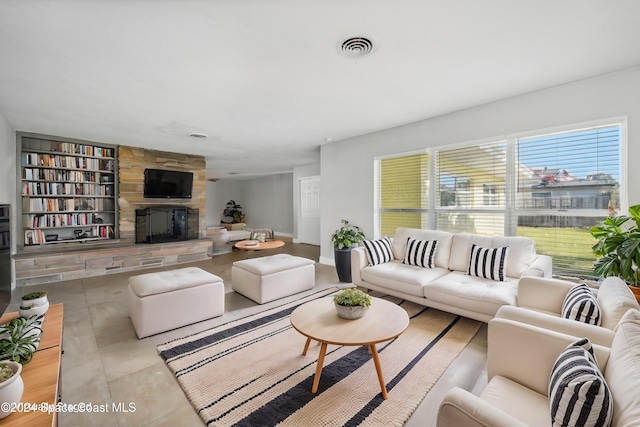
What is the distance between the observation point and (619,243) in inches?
86.8

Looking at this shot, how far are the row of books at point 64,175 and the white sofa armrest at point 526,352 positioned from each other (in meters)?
6.36

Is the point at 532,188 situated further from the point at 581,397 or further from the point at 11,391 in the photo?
the point at 11,391

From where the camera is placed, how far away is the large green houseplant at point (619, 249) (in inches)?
82.2

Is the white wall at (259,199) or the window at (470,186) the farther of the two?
the white wall at (259,199)

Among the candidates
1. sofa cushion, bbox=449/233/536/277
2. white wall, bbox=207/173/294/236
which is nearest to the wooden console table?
sofa cushion, bbox=449/233/536/277

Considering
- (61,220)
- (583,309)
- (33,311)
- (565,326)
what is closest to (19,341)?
(33,311)

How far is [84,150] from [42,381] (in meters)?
5.14

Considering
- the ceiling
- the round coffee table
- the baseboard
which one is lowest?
the baseboard

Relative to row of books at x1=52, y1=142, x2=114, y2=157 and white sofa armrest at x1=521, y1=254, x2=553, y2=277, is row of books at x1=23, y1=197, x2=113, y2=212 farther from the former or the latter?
white sofa armrest at x1=521, y1=254, x2=553, y2=277

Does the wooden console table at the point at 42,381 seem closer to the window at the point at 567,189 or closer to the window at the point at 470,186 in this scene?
the window at the point at 470,186

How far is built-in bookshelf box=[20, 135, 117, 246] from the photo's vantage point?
447 cm

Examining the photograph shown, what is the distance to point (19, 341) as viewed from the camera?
52.6 inches

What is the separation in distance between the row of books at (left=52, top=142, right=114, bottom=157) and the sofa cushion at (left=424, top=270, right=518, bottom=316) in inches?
234

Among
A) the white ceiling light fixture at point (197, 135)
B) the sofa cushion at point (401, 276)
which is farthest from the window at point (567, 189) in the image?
the white ceiling light fixture at point (197, 135)
